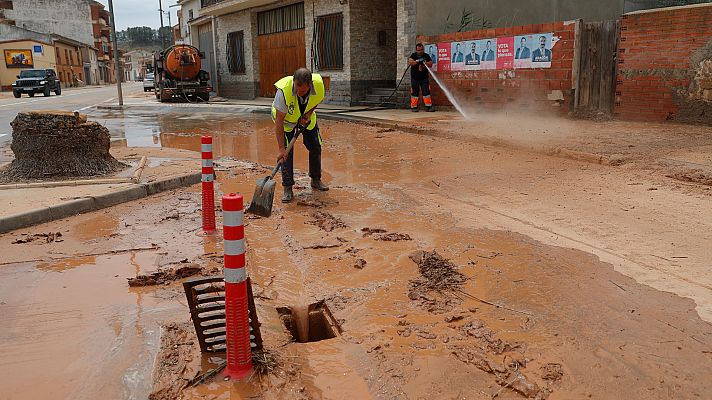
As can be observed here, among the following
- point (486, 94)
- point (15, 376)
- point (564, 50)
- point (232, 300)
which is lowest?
point (15, 376)

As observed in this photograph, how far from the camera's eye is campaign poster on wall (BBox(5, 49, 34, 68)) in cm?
4584

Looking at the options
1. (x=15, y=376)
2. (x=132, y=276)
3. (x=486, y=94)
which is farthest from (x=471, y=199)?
(x=486, y=94)

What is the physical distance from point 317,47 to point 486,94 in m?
7.86

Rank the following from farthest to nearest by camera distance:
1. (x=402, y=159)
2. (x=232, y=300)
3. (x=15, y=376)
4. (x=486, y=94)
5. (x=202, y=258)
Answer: (x=486, y=94), (x=402, y=159), (x=202, y=258), (x=15, y=376), (x=232, y=300)

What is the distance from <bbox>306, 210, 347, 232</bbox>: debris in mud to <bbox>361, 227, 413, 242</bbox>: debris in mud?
31 cm

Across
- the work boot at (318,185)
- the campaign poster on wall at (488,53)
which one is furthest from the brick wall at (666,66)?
the work boot at (318,185)

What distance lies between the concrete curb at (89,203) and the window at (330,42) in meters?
12.3

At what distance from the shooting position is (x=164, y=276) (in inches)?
162

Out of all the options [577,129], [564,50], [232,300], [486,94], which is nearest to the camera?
[232,300]

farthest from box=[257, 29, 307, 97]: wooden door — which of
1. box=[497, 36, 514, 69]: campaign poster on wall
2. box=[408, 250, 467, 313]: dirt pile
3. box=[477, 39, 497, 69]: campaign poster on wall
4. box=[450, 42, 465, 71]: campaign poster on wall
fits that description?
box=[408, 250, 467, 313]: dirt pile

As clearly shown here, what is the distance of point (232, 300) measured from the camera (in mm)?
2666

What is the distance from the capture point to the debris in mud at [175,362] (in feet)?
8.83

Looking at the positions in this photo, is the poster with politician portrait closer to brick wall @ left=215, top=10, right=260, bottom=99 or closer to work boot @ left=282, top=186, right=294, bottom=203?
work boot @ left=282, top=186, right=294, bottom=203

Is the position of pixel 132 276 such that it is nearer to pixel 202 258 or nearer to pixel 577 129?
pixel 202 258
